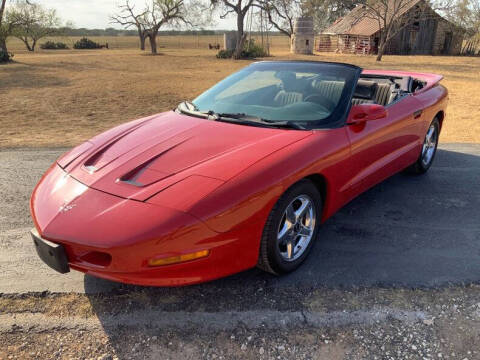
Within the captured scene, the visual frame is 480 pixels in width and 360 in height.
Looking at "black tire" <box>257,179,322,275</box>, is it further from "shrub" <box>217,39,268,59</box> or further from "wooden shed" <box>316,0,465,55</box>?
"wooden shed" <box>316,0,465,55</box>

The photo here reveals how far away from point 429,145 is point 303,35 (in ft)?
118

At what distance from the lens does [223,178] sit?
2334 millimetres

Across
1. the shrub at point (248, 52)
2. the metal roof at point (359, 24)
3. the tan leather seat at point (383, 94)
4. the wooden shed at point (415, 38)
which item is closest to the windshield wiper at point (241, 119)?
the tan leather seat at point (383, 94)

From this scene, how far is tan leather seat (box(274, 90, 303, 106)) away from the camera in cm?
346

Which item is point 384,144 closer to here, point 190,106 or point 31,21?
point 190,106

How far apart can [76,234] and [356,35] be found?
39.7m

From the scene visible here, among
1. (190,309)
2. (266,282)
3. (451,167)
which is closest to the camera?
(190,309)

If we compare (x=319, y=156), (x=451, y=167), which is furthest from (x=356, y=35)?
(x=319, y=156)

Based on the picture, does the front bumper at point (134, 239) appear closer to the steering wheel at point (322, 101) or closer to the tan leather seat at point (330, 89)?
the steering wheel at point (322, 101)

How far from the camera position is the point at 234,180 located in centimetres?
231

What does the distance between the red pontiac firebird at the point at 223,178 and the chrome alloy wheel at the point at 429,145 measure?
799 mm

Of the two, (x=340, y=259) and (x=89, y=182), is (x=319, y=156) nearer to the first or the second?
(x=340, y=259)

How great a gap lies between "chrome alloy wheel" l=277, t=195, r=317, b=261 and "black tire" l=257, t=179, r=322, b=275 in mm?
13

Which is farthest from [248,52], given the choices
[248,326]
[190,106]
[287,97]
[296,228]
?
[248,326]
